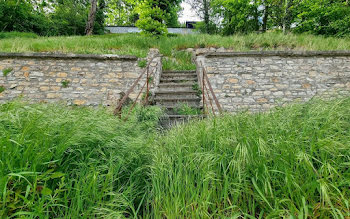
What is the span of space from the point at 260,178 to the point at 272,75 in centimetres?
539

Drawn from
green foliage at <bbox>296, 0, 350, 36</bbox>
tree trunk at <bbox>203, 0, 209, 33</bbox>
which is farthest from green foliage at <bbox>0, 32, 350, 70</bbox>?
tree trunk at <bbox>203, 0, 209, 33</bbox>

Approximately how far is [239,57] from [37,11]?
18.0m

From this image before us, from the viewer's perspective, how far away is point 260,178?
4.48 feet

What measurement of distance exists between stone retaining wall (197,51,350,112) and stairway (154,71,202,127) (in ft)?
2.51

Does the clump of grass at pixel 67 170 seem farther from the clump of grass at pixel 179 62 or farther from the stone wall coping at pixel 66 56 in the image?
the clump of grass at pixel 179 62

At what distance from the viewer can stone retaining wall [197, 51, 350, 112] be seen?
17.8 feet

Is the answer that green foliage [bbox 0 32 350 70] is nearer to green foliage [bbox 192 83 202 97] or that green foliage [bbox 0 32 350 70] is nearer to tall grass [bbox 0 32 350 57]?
tall grass [bbox 0 32 350 57]

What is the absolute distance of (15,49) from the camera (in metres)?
6.30

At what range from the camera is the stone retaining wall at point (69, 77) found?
5.39 metres

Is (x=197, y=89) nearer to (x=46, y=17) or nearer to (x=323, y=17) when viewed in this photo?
(x=323, y=17)

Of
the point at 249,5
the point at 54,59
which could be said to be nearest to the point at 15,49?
the point at 54,59

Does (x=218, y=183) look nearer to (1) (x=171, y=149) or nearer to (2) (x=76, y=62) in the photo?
(1) (x=171, y=149)

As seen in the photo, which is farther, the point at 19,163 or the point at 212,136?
the point at 212,136

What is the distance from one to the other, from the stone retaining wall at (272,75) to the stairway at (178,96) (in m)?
0.77
